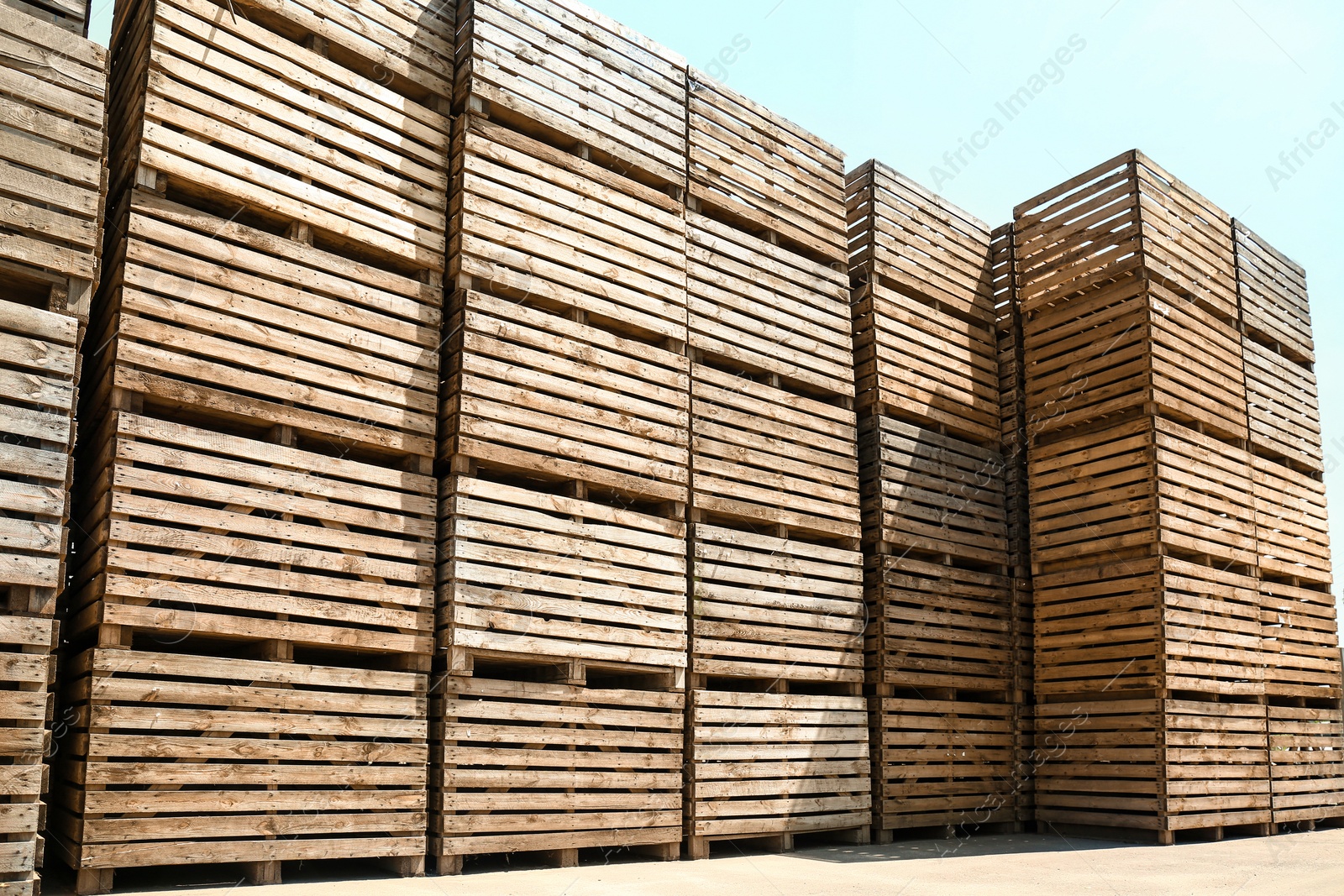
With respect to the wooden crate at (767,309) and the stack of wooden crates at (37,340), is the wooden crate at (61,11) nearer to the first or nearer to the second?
the stack of wooden crates at (37,340)

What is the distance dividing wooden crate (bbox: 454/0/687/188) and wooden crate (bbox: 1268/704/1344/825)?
360 inches

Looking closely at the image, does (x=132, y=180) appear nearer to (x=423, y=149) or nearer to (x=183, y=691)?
(x=423, y=149)

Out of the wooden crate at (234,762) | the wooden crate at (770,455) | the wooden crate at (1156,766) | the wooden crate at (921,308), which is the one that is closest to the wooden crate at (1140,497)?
the wooden crate at (921,308)

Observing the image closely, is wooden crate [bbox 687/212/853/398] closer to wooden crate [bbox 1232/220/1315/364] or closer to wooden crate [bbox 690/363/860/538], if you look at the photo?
wooden crate [bbox 690/363/860/538]

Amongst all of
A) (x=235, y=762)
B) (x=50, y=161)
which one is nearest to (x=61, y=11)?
(x=50, y=161)

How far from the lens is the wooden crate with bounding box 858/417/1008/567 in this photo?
37.1 feet

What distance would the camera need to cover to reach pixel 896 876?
7.95 m

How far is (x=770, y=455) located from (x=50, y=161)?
6.33 meters

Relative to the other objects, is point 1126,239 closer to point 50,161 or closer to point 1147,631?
point 1147,631

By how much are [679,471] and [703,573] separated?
3.04 ft

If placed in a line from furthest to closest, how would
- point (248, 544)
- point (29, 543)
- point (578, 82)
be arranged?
point (578, 82) < point (248, 544) < point (29, 543)

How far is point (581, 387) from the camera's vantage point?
348 inches

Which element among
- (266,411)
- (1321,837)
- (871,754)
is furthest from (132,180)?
(1321,837)

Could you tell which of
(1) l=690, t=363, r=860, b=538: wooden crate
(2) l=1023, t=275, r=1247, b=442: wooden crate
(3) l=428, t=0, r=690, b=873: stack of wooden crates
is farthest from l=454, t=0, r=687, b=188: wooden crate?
(2) l=1023, t=275, r=1247, b=442: wooden crate
